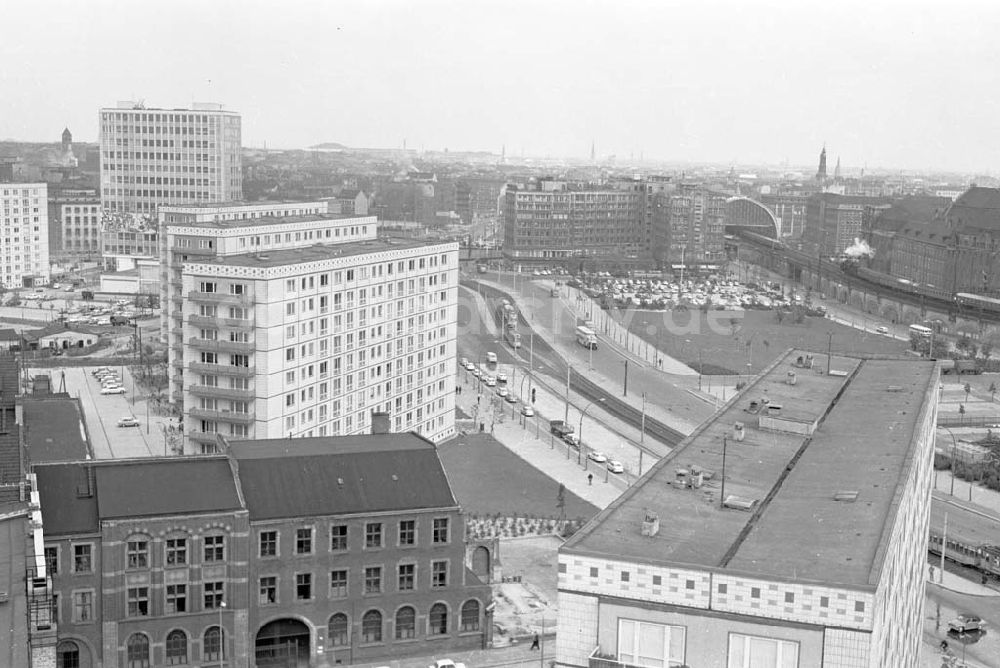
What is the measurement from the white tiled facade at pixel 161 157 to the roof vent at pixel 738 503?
9026cm

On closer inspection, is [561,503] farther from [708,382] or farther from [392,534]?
[708,382]

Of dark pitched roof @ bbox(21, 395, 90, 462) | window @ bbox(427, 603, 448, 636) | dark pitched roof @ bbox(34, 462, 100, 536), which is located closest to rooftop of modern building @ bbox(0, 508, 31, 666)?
dark pitched roof @ bbox(34, 462, 100, 536)

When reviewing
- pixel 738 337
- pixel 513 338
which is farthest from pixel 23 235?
pixel 738 337

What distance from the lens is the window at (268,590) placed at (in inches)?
986

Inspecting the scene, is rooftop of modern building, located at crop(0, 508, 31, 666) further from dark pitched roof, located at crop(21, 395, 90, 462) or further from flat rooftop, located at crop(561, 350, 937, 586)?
dark pitched roof, located at crop(21, 395, 90, 462)

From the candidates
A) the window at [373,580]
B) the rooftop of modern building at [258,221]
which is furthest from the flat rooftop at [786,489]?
the rooftop of modern building at [258,221]

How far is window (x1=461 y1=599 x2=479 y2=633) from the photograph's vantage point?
26.6m

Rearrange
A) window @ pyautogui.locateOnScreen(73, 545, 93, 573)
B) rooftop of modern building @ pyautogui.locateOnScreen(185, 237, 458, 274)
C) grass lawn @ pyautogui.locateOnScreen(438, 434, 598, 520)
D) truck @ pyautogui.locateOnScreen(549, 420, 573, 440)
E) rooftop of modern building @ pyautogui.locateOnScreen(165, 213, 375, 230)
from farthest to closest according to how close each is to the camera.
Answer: truck @ pyautogui.locateOnScreen(549, 420, 573, 440)
rooftop of modern building @ pyautogui.locateOnScreen(165, 213, 375, 230)
rooftop of modern building @ pyautogui.locateOnScreen(185, 237, 458, 274)
grass lawn @ pyautogui.locateOnScreen(438, 434, 598, 520)
window @ pyautogui.locateOnScreen(73, 545, 93, 573)

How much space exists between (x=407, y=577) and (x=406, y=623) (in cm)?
91

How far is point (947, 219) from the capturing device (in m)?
95.1

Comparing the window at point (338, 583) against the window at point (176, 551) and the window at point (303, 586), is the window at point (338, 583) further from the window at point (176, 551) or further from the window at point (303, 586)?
the window at point (176, 551)

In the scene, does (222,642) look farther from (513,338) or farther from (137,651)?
(513,338)

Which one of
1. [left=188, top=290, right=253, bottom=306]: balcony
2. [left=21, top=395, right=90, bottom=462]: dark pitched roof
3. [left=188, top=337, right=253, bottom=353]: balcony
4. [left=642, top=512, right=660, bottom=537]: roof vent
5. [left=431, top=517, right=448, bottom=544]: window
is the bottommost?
[left=431, top=517, right=448, bottom=544]: window

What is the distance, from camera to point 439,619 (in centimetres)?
2653
